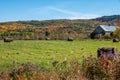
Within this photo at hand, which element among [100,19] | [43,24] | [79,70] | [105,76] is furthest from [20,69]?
[100,19]

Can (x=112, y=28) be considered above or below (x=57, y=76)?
below

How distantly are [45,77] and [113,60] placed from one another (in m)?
2.26

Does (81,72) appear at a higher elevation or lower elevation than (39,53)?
higher

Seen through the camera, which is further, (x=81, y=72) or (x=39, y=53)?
(x=39, y=53)

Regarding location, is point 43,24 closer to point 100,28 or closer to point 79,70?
point 100,28

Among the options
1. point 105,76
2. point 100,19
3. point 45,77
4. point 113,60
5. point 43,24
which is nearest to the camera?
point 45,77

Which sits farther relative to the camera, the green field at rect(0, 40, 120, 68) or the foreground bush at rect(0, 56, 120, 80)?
the green field at rect(0, 40, 120, 68)

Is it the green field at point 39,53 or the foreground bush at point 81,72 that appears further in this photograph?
the green field at point 39,53

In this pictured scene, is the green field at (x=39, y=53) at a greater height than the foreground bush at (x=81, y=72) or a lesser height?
lesser

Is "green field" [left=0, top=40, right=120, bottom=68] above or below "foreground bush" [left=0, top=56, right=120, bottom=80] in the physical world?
below

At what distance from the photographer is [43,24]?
180125 mm

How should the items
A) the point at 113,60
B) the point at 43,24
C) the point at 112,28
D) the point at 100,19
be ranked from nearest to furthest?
1. the point at 113,60
2. the point at 112,28
3. the point at 43,24
4. the point at 100,19

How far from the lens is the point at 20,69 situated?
30.9 ft

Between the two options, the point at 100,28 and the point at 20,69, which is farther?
the point at 100,28
